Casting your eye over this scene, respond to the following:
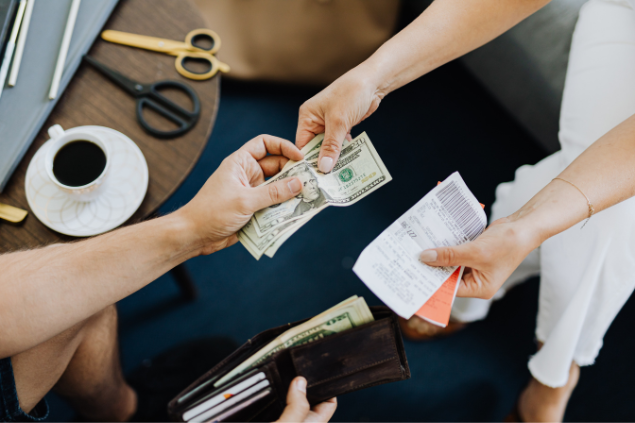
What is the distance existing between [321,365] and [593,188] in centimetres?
66

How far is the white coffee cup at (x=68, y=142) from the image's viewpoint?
75cm

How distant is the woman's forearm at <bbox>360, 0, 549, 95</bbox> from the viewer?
3.12 ft

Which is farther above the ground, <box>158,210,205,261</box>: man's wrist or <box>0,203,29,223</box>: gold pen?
<box>0,203,29,223</box>: gold pen

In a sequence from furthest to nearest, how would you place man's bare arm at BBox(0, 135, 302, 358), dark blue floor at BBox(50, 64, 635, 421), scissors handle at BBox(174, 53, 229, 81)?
1. dark blue floor at BBox(50, 64, 635, 421)
2. scissors handle at BBox(174, 53, 229, 81)
3. man's bare arm at BBox(0, 135, 302, 358)

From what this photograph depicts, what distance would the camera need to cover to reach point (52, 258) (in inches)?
30.4

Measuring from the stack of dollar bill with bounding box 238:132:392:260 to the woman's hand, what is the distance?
3cm

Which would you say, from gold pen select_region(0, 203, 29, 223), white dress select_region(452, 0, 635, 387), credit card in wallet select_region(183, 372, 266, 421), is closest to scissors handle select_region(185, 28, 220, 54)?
gold pen select_region(0, 203, 29, 223)

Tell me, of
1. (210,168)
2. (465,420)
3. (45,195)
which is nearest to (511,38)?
(210,168)

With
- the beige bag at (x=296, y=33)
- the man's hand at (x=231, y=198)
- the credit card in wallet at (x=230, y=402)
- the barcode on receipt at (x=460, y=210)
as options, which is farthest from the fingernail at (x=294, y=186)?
the beige bag at (x=296, y=33)

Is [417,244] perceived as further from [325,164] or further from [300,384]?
[300,384]

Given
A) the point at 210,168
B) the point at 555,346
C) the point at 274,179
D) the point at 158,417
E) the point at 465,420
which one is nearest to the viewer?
the point at 274,179

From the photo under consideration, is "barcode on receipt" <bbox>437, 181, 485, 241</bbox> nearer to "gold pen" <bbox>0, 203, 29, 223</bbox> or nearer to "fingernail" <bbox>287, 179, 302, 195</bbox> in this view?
"fingernail" <bbox>287, 179, 302, 195</bbox>

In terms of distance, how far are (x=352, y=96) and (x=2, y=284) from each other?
0.79 m

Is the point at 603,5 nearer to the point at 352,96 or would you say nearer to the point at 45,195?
the point at 352,96
